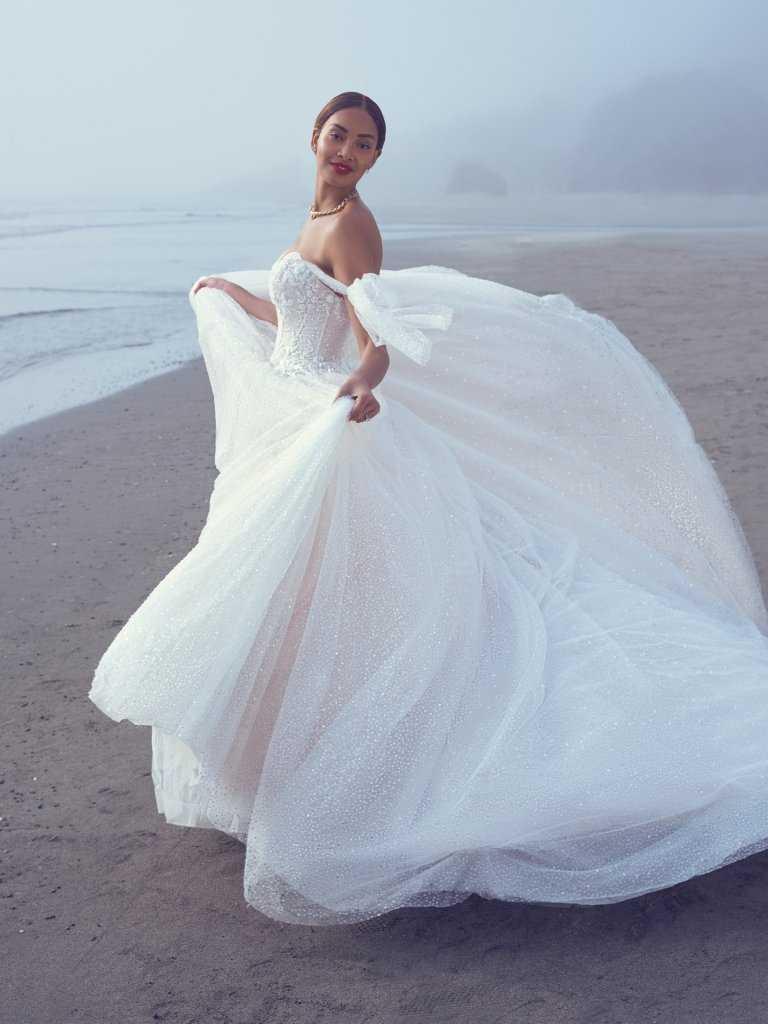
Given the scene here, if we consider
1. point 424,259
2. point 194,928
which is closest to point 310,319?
point 194,928

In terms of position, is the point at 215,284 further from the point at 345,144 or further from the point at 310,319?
the point at 345,144

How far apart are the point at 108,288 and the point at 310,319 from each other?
17909mm

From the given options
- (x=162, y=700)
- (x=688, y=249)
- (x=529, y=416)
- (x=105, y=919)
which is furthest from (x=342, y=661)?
(x=688, y=249)

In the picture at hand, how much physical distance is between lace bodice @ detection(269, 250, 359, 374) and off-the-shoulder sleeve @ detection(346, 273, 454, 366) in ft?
0.47

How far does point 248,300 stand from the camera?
406cm

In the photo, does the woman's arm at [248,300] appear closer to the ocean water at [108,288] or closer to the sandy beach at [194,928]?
the sandy beach at [194,928]

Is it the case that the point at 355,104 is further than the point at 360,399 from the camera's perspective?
Yes

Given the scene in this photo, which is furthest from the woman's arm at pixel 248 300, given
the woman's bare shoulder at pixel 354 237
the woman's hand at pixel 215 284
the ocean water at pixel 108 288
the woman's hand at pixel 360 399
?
the ocean water at pixel 108 288

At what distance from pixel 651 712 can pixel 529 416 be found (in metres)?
1.26

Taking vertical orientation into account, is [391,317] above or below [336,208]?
below

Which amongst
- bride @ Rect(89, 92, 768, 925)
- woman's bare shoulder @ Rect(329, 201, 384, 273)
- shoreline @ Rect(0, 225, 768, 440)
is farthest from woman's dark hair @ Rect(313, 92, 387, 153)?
shoreline @ Rect(0, 225, 768, 440)

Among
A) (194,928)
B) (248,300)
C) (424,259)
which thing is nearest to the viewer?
(194,928)

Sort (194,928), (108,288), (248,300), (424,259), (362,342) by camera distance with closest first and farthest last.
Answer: (194,928), (362,342), (248,300), (108,288), (424,259)

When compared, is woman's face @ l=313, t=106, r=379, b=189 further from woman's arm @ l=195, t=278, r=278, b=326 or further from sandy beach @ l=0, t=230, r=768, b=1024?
sandy beach @ l=0, t=230, r=768, b=1024
